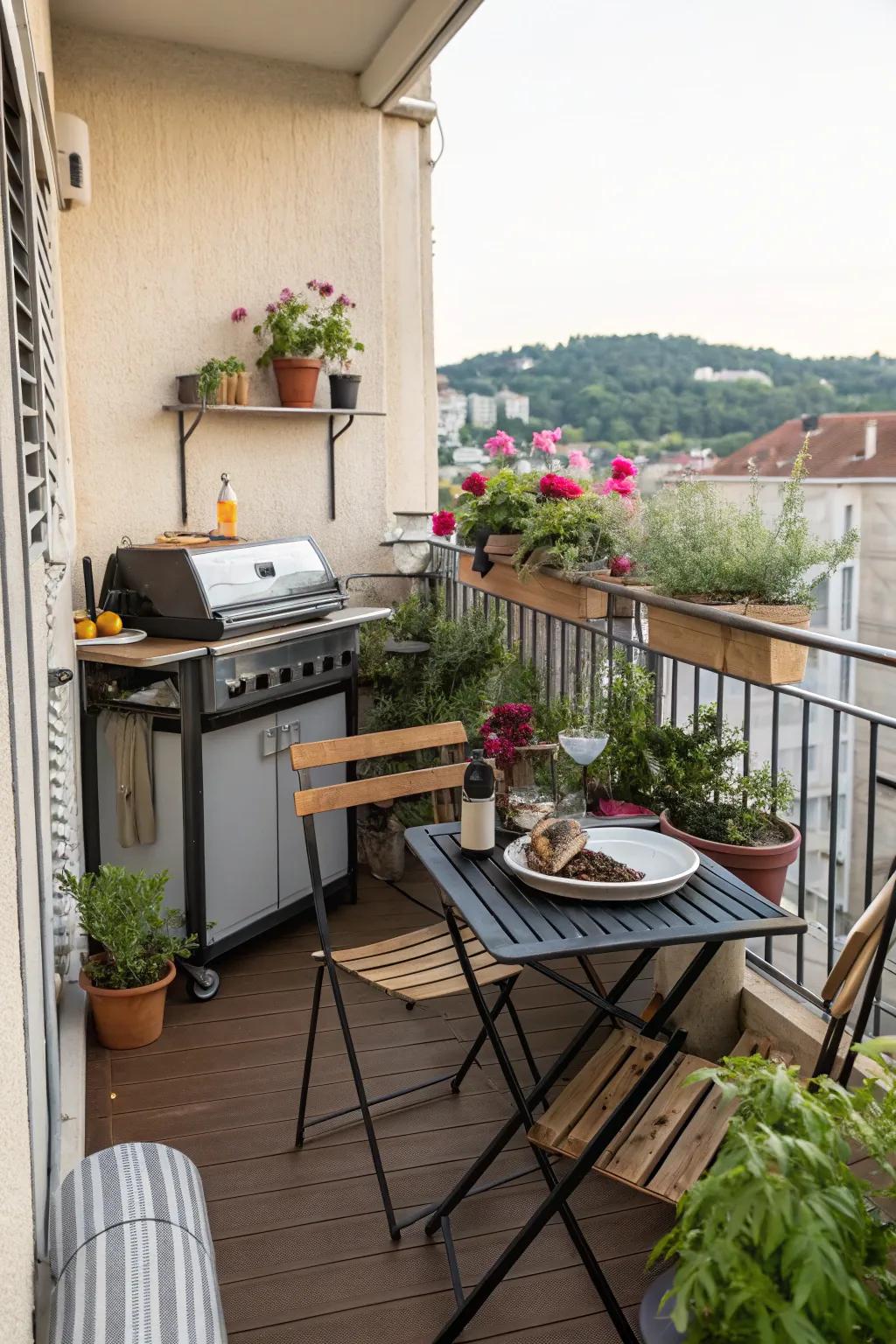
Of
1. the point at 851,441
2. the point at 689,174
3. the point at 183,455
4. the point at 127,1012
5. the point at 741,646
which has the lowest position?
the point at 127,1012

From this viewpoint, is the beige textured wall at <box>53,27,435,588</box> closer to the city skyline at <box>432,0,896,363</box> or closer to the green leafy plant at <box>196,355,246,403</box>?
the green leafy plant at <box>196,355,246,403</box>

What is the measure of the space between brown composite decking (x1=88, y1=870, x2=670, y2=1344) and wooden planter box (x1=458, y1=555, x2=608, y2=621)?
1233 mm

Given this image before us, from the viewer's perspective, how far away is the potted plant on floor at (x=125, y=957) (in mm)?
3254

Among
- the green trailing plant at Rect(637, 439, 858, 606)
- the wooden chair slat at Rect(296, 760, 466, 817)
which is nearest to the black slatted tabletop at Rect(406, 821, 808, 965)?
the wooden chair slat at Rect(296, 760, 466, 817)

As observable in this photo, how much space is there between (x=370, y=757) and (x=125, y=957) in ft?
3.32

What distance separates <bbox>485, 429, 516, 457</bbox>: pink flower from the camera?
4.56 meters

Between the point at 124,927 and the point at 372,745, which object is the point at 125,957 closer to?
the point at 124,927

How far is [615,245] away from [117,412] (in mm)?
15170

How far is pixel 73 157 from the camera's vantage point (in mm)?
4113

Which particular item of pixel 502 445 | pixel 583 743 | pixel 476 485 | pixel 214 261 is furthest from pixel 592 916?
pixel 214 261

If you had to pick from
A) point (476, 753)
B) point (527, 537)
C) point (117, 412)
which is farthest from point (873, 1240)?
point (117, 412)

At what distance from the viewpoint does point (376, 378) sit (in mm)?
5281

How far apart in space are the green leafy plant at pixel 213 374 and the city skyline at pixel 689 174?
10.9 ft

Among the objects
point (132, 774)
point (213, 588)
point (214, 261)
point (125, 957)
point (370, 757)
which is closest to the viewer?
point (370, 757)
